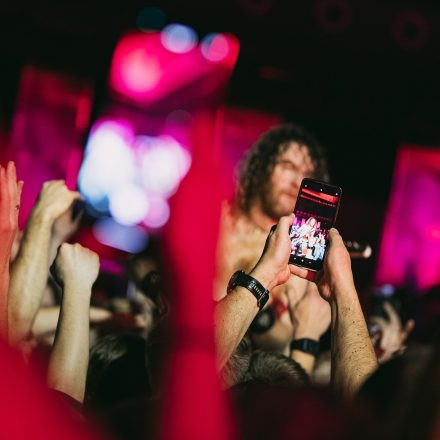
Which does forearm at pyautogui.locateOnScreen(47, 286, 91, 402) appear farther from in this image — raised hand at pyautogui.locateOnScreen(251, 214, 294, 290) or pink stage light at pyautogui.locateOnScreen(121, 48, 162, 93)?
pink stage light at pyautogui.locateOnScreen(121, 48, 162, 93)

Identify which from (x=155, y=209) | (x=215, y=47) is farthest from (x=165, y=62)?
(x=155, y=209)

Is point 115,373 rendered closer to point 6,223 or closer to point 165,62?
point 6,223

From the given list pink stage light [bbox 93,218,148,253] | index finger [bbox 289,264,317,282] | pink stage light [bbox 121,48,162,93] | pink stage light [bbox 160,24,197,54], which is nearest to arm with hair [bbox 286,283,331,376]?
index finger [bbox 289,264,317,282]

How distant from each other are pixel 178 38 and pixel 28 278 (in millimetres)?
4950

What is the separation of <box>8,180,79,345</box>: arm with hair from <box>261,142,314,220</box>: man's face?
1.00 meters

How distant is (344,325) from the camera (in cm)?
162

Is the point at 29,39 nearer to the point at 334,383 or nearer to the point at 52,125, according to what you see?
the point at 52,125

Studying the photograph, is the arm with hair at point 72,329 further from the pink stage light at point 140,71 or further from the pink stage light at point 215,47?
the pink stage light at point 140,71

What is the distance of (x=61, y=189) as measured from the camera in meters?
2.20

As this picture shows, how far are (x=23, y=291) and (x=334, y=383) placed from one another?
94 cm

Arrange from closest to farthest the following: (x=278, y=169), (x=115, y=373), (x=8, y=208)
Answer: (x=8, y=208), (x=115, y=373), (x=278, y=169)

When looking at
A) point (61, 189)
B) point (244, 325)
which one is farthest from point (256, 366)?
point (61, 189)

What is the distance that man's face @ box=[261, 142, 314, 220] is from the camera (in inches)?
111

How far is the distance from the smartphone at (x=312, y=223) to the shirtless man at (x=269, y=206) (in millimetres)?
640
